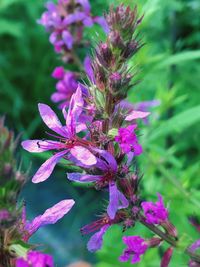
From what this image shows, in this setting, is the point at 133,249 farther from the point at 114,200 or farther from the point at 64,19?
the point at 64,19

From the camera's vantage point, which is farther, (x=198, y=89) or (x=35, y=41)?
(x=35, y=41)

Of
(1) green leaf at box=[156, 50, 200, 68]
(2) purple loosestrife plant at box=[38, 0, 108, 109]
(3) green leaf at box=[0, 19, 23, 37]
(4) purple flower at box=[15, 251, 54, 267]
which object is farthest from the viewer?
(3) green leaf at box=[0, 19, 23, 37]

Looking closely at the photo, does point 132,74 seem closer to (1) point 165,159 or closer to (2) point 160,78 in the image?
(1) point 165,159

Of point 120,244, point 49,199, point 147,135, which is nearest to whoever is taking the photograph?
point 147,135

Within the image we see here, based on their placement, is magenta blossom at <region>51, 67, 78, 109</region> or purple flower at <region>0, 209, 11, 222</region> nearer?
purple flower at <region>0, 209, 11, 222</region>

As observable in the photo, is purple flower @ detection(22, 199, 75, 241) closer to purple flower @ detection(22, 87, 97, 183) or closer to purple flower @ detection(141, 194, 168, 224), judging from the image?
purple flower @ detection(22, 87, 97, 183)

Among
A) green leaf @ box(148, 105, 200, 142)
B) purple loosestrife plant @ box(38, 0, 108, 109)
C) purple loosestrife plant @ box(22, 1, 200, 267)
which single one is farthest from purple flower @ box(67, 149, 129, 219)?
green leaf @ box(148, 105, 200, 142)

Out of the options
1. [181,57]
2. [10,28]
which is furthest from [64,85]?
[10,28]

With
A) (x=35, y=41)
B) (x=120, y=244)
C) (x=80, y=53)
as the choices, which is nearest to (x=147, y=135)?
(x=120, y=244)

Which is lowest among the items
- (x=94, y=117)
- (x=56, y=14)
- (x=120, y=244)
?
(x=120, y=244)
